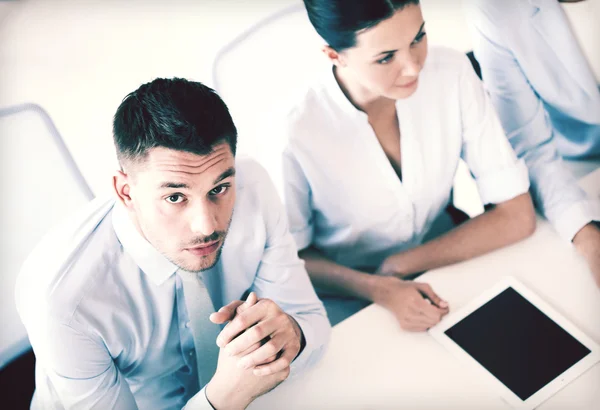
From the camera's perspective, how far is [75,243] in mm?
897

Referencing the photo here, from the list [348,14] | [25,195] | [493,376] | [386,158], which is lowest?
[493,376]

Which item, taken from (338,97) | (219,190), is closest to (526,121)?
(338,97)

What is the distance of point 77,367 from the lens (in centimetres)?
88

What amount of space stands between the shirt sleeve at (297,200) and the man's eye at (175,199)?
361 mm

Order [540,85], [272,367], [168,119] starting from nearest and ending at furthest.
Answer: [168,119], [272,367], [540,85]

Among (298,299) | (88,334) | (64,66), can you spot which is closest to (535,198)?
(298,299)

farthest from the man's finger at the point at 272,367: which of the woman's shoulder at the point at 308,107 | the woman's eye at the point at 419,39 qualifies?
the woman's eye at the point at 419,39

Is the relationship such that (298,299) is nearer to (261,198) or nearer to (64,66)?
(261,198)

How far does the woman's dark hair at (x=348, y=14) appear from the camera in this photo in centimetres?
98

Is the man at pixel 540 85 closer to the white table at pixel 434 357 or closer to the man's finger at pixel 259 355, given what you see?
the white table at pixel 434 357

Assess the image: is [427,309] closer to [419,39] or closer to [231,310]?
[231,310]

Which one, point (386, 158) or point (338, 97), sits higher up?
point (338, 97)

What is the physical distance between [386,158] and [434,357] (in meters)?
0.43

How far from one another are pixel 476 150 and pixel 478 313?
1.29ft
